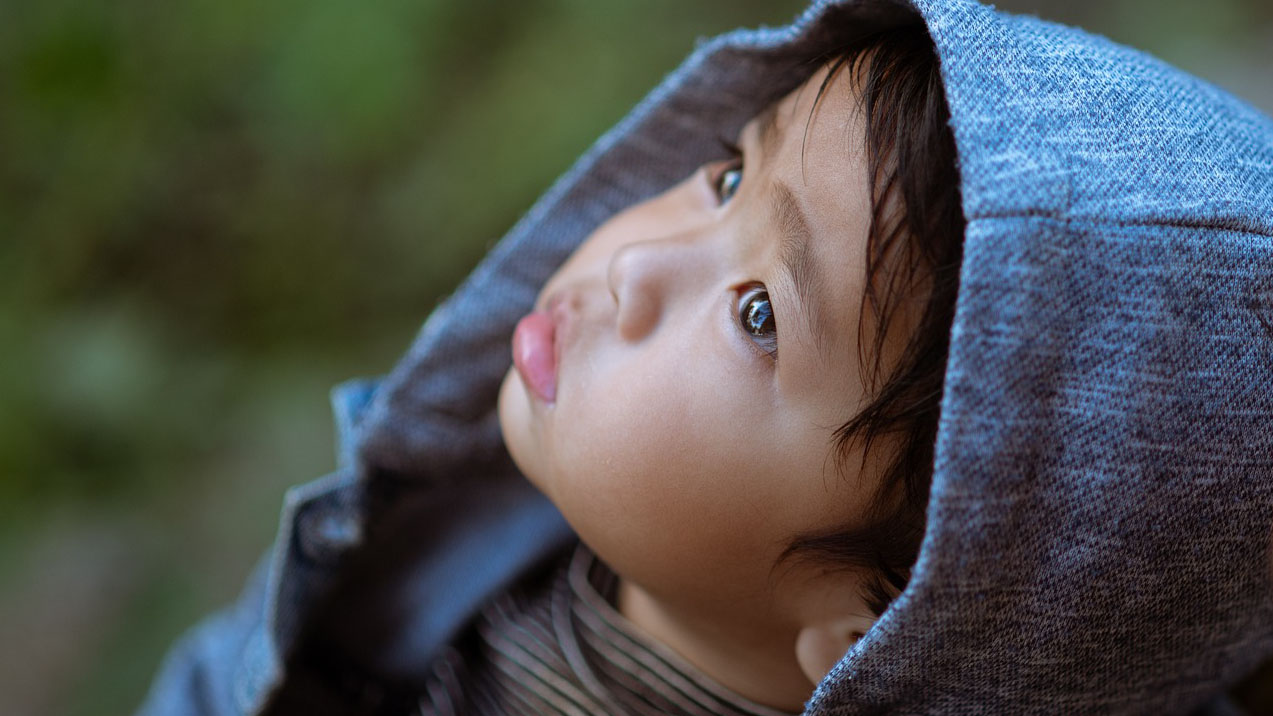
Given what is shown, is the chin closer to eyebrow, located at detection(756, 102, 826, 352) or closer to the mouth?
the mouth

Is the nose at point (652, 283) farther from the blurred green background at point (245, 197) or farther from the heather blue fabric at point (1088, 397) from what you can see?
the blurred green background at point (245, 197)

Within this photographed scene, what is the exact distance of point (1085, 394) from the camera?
70 centimetres

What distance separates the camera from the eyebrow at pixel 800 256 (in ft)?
2.61

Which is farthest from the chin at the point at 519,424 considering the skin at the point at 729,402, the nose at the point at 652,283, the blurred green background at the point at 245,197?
the blurred green background at the point at 245,197

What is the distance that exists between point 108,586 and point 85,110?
825 mm

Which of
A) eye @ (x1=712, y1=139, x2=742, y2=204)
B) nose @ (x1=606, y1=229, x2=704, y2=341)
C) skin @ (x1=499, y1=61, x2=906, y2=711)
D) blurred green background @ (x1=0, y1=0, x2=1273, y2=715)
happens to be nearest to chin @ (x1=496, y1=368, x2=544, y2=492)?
skin @ (x1=499, y1=61, x2=906, y2=711)

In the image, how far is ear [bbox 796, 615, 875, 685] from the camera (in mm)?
908

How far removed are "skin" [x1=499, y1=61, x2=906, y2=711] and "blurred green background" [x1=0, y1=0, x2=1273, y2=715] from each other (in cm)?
94

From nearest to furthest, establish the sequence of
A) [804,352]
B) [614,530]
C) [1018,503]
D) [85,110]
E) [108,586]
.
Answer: [1018,503]
[804,352]
[614,530]
[108,586]
[85,110]

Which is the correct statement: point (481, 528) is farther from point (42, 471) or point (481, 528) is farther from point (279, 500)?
point (42, 471)

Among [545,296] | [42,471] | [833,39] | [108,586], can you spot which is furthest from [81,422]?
[833,39]

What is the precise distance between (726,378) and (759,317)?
0.19ft

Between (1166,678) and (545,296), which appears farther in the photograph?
(545,296)

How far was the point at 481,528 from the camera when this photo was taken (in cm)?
132
